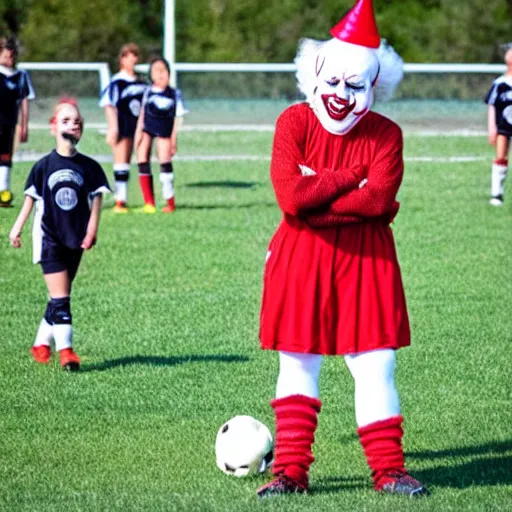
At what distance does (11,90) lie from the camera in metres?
16.4

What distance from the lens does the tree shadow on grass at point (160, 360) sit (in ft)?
27.3

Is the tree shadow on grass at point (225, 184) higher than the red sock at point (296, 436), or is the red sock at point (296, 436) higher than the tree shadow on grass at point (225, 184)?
the red sock at point (296, 436)

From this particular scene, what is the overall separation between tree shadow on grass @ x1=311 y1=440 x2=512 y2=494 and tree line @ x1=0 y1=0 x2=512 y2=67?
35.4 meters

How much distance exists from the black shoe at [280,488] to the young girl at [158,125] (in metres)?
10.4

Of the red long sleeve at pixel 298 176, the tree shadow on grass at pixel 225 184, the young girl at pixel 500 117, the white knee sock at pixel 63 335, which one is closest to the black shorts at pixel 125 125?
the tree shadow on grass at pixel 225 184

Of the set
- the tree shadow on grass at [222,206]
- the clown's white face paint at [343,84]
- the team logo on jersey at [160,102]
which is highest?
the clown's white face paint at [343,84]

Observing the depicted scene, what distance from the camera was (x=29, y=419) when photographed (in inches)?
278

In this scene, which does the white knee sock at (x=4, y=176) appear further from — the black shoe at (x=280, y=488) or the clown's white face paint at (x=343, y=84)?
the black shoe at (x=280, y=488)

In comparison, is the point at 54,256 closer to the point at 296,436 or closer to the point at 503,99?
the point at 296,436

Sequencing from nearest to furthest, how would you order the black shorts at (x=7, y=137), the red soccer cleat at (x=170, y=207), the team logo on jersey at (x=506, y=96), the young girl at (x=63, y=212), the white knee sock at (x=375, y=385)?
1. the white knee sock at (x=375, y=385)
2. the young girl at (x=63, y=212)
3. the red soccer cleat at (x=170, y=207)
4. the black shorts at (x=7, y=137)
5. the team logo on jersey at (x=506, y=96)

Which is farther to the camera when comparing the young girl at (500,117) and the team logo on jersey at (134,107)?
the young girl at (500,117)

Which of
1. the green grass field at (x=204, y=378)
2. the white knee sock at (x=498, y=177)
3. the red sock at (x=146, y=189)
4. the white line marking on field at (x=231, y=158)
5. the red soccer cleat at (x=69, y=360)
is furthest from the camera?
the white line marking on field at (x=231, y=158)

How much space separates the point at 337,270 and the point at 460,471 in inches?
49.6

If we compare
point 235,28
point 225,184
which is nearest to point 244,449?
point 225,184
